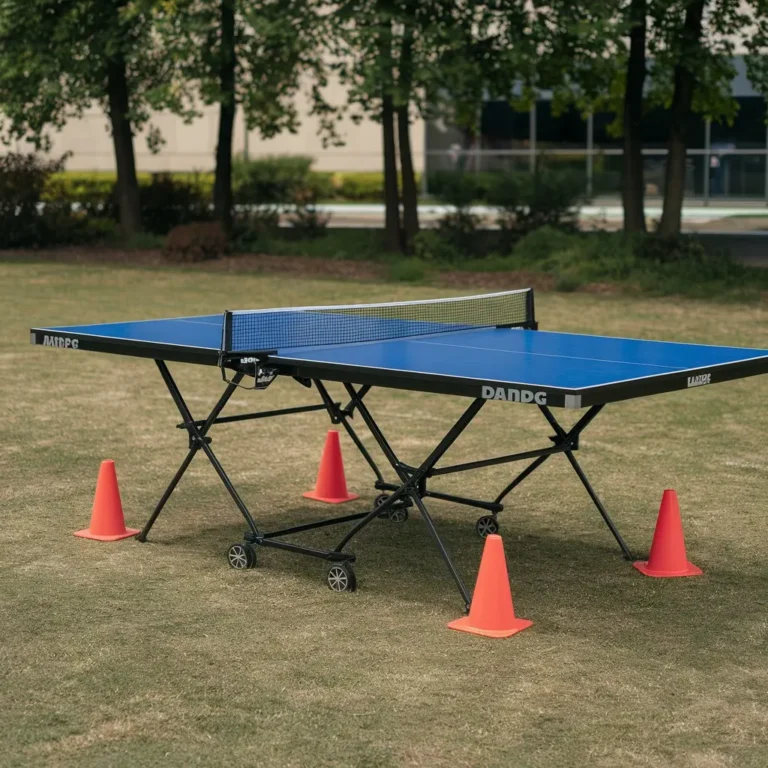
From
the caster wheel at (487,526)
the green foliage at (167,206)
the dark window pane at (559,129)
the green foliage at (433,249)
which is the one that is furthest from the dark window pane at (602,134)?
the caster wheel at (487,526)

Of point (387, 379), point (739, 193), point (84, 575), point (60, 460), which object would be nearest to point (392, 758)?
point (387, 379)

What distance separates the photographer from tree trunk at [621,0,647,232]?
2441 centimetres

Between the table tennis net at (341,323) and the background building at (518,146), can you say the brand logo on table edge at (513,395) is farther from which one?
the background building at (518,146)

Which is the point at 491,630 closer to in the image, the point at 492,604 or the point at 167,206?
the point at 492,604

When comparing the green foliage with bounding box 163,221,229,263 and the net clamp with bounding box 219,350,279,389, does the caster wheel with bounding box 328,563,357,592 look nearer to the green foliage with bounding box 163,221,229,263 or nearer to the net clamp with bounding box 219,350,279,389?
the net clamp with bounding box 219,350,279,389

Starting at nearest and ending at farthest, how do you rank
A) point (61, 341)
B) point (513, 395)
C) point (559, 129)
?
point (513, 395), point (61, 341), point (559, 129)

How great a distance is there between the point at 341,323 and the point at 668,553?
7.12 feet

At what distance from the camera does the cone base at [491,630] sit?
19.4 feet

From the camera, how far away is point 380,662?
5.54m

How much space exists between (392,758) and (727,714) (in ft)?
4.13

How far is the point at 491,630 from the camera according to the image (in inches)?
234

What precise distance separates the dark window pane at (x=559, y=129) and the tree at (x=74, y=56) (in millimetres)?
18746

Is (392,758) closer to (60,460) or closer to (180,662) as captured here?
(180,662)

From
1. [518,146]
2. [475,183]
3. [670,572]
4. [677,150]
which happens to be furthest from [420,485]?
[518,146]
